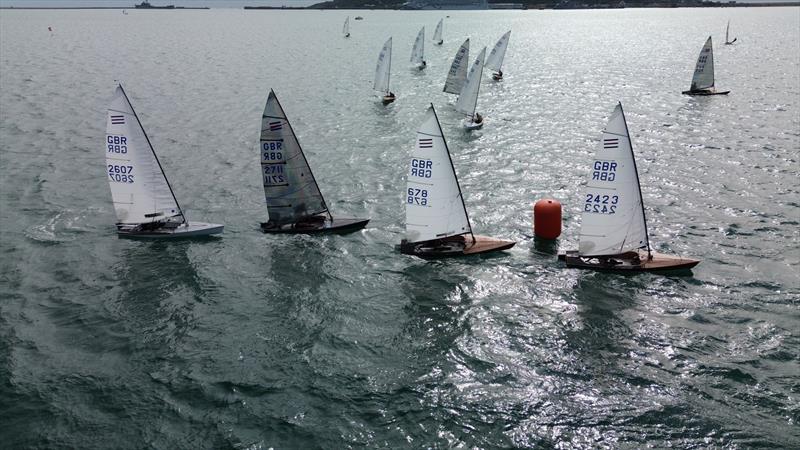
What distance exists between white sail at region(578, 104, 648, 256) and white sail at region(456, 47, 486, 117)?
31.2m

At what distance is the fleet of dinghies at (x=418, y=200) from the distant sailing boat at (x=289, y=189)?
6cm

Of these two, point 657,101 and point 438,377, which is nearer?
point 438,377

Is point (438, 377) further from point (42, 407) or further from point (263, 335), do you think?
point (42, 407)

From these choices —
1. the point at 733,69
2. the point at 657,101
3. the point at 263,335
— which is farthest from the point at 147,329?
the point at 733,69

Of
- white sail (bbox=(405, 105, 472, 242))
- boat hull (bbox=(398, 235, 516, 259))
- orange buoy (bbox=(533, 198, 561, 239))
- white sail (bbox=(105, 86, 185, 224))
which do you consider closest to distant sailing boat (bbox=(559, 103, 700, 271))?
orange buoy (bbox=(533, 198, 561, 239))

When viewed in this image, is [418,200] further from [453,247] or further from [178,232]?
[178,232]

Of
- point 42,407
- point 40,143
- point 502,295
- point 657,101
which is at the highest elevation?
point 657,101

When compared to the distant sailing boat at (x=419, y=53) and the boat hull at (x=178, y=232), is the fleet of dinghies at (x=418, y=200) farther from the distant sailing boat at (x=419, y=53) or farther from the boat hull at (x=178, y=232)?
the distant sailing boat at (x=419, y=53)

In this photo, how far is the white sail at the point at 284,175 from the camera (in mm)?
33469

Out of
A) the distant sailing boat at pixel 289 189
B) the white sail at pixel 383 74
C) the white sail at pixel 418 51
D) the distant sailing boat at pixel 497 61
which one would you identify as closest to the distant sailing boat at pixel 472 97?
the white sail at pixel 383 74

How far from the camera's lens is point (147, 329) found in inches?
1004

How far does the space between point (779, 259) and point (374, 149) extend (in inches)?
1236

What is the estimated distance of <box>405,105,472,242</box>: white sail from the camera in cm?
2994

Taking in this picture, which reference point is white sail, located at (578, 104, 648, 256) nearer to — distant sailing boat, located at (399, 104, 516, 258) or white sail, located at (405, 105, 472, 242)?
distant sailing boat, located at (399, 104, 516, 258)
